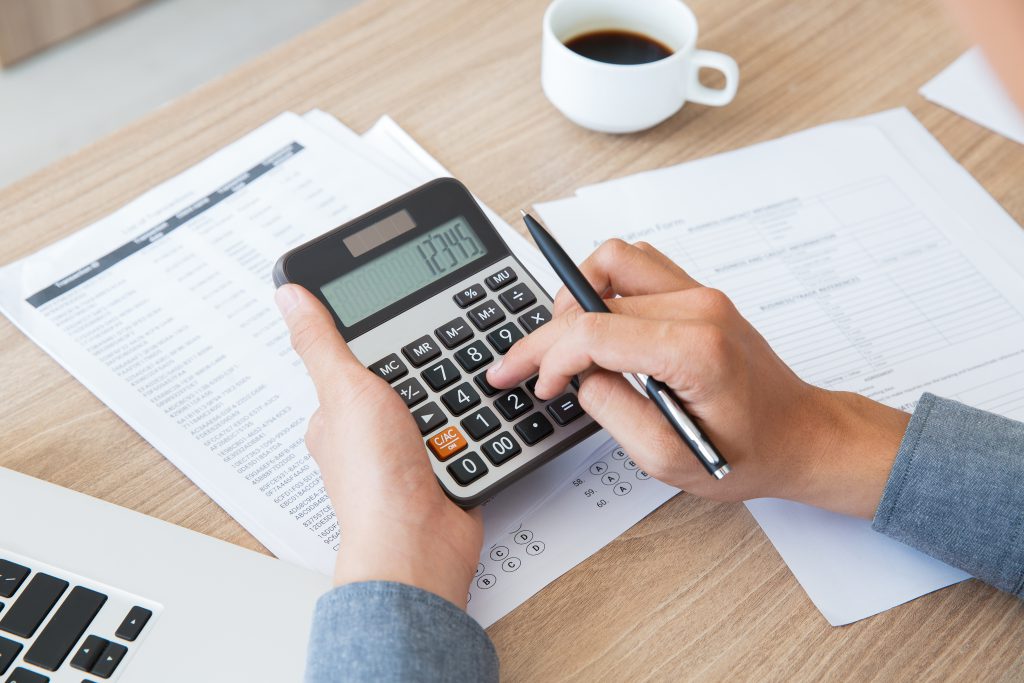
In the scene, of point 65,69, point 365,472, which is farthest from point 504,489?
point 65,69

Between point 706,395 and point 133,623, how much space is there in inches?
12.5

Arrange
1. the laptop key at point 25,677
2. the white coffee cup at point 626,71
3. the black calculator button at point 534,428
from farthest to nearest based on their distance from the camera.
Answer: the white coffee cup at point 626,71
the black calculator button at point 534,428
the laptop key at point 25,677

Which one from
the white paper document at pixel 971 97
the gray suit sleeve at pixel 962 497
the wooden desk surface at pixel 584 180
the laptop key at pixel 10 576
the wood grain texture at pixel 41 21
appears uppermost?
the wood grain texture at pixel 41 21

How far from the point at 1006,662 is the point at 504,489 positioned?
0.29m

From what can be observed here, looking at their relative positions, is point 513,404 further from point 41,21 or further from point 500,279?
point 41,21

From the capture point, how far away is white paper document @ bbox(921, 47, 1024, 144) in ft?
2.46

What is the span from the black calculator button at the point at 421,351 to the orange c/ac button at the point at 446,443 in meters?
0.05

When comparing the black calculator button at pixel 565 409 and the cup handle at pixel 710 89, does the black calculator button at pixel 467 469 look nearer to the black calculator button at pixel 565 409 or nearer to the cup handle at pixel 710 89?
the black calculator button at pixel 565 409

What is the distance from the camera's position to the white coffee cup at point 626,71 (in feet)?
2.21

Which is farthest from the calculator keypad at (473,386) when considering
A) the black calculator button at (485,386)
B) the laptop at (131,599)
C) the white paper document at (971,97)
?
the white paper document at (971,97)

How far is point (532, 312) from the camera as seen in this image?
0.58 metres

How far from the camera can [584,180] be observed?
0.71 m

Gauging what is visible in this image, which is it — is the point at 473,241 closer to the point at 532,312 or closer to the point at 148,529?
the point at 532,312

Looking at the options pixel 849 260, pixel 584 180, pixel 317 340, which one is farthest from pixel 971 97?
pixel 317 340
